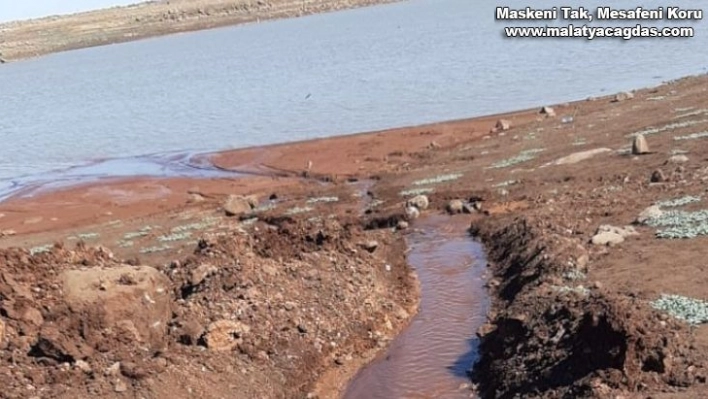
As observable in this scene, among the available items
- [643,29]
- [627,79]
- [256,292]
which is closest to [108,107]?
[627,79]

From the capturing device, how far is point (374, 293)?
1481cm

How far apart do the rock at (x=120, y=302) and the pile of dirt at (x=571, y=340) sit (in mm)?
4859

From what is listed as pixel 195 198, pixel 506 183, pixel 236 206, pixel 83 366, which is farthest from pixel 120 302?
pixel 195 198

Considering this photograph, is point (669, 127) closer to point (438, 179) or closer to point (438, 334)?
point (438, 179)

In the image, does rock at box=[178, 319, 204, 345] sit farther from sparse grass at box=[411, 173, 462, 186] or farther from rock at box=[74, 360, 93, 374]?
sparse grass at box=[411, 173, 462, 186]

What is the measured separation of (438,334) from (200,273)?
4380mm

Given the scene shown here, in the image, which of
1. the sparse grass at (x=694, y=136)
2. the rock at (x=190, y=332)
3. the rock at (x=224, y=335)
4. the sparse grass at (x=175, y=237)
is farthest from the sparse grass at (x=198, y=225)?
the sparse grass at (x=694, y=136)

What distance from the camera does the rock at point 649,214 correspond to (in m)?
15.1

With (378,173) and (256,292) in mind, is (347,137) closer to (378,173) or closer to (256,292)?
(378,173)

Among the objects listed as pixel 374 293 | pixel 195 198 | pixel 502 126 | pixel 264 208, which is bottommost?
pixel 195 198

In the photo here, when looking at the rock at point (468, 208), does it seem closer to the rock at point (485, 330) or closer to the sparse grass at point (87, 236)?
the rock at point (485, 330)

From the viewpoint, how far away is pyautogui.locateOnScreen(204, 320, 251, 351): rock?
39.1 ft

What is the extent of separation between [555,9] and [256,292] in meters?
70.8

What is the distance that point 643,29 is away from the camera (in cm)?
6319
